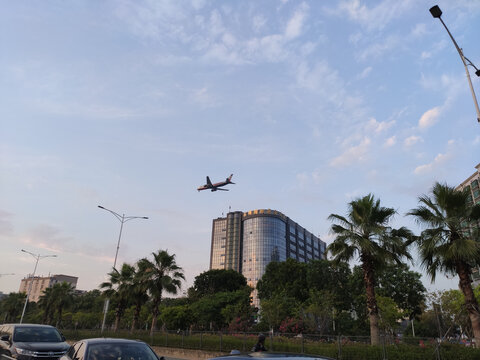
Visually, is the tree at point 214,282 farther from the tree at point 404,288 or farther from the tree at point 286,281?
the tree at point 404,288

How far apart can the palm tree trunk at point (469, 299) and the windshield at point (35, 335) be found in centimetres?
1758

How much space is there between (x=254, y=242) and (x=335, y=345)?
5294 inches

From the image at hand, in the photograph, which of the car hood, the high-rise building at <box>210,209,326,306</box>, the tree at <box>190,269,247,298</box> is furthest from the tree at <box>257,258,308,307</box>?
the high-rise building at <box>210,209,326,306</box>

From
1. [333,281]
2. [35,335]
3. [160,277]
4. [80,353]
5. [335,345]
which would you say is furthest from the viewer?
[333,281]

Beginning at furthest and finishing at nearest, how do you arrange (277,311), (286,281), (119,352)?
1. (286,281)
2. (277,311)
3. (119,352)

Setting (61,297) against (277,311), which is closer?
(277,311)

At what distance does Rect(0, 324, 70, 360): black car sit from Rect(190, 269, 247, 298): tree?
245 feet

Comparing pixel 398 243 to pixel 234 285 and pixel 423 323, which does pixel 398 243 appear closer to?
pixel 234 285

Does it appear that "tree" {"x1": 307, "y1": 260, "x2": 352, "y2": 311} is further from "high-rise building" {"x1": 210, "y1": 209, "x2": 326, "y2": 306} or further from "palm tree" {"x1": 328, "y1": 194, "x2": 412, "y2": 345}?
"high-rise building" {"x1": 210, "y1": 209, "x2": 326, "y2": 306}

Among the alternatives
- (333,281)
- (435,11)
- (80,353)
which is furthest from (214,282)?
(80,353)

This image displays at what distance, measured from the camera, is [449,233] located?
18141mm

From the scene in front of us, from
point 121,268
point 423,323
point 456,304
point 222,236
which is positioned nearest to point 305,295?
point 456,304

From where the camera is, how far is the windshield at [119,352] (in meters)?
7.17

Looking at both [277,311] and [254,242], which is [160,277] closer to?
[277,311]
